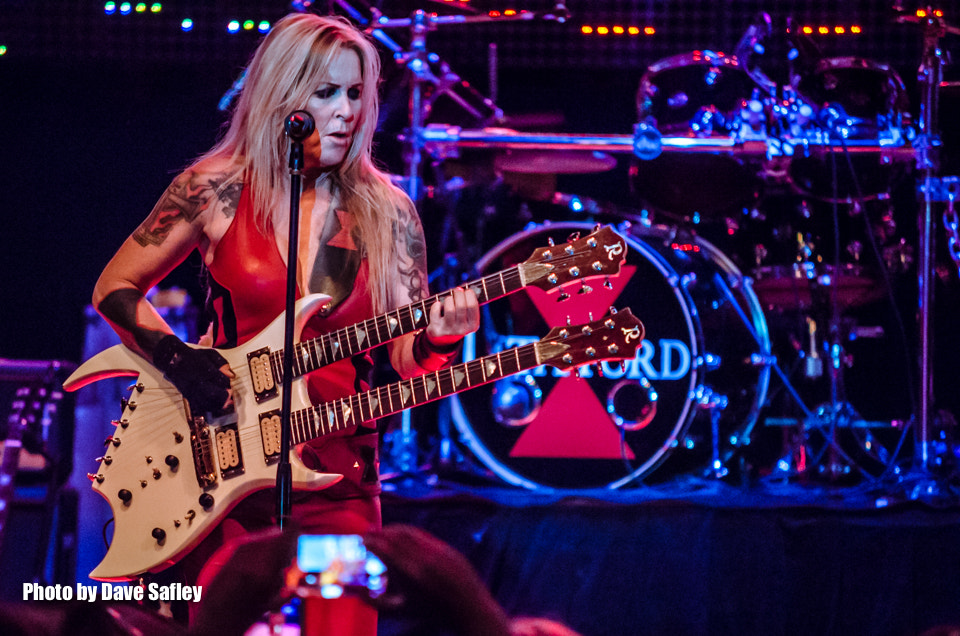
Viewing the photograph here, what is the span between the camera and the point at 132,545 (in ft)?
10.1

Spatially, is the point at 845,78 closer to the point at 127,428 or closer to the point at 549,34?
the point at 549,34

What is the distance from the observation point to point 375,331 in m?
3.04

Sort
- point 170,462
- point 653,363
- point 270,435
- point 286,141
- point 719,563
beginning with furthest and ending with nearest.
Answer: point 653,363, point 719,563, point 286,141, point 170,462, point 270,435

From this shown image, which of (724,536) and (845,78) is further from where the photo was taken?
(845,78)

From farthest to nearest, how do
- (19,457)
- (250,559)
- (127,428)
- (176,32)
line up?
(176,32) < (19,457) < (127,428) < (250,559)

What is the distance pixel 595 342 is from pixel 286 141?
1180 mm

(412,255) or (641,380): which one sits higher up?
(412,255)

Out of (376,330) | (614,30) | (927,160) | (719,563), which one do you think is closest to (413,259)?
(376,330)

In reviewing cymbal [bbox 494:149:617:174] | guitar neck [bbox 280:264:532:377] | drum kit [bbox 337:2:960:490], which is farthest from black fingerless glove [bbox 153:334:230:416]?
cymbal [bbox 494:149:617:174]

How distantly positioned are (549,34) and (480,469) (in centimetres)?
301

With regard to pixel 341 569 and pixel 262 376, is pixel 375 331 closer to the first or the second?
pixel 262 376

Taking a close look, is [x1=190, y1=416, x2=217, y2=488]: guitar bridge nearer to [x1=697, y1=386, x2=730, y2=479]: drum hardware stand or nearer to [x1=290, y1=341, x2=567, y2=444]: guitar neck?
[x1=290, y1=341, x2=567, y2=444]: guitar neck

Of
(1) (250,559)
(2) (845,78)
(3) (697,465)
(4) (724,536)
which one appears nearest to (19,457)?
(4) (724,536)

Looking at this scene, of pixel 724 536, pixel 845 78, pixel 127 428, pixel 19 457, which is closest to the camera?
pixel 127 428
